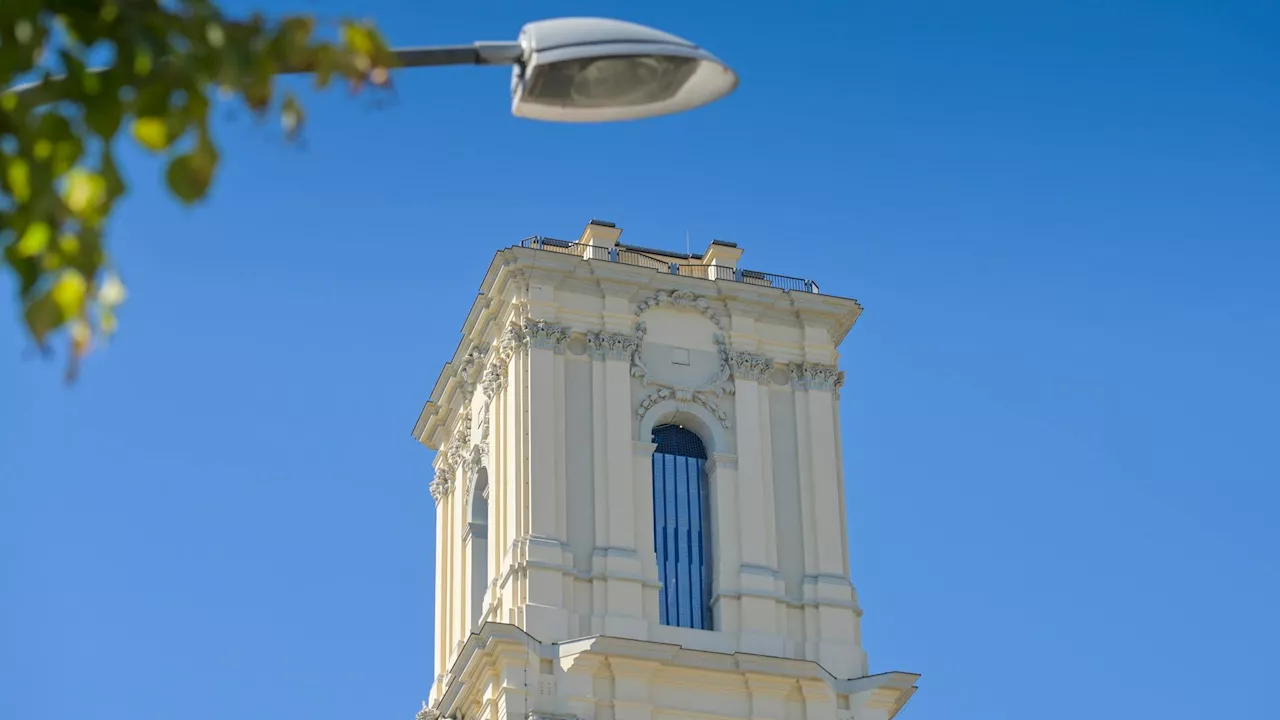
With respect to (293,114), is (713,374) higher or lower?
higher

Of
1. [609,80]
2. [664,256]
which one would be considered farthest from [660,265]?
[609,80]

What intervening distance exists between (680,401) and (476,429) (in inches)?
193

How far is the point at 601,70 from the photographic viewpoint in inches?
→ 436

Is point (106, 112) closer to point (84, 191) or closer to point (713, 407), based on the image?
point (84, 191)

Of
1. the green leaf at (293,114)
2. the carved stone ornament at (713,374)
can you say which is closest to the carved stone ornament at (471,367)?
the carved stone ornament at (713,374)

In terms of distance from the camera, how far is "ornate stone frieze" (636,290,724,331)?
158ft

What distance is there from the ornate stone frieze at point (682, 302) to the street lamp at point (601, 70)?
36.7 m

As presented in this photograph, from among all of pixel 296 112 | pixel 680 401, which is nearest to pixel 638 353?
pixel 680 401

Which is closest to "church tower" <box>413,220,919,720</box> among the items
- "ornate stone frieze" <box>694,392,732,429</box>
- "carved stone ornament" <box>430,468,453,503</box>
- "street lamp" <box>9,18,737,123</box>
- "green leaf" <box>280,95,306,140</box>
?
"ornate stone frieze" <box>694,392,732,429</box>

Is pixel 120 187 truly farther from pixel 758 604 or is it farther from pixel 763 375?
pixel 763 375

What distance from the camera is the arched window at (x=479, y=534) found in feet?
159

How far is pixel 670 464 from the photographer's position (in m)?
47.2

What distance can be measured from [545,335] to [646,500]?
12.6ft

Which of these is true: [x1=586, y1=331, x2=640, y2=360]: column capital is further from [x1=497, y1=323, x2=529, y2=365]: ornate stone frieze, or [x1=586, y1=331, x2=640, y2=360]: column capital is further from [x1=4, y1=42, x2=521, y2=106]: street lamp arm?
[x1=4, y1=42, x2=521, y2=106]: street lamp arm
